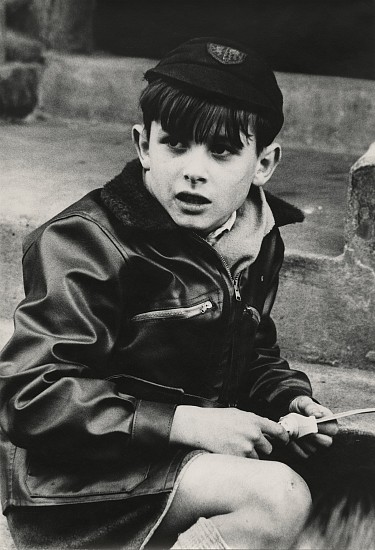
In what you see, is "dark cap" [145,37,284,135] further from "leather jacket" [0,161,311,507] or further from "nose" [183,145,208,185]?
"leather jacket" [0,161,311,507]

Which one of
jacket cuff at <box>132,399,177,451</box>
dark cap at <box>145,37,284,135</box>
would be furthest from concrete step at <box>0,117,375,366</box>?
jacket cuff at <box>132,399,177,451</box>

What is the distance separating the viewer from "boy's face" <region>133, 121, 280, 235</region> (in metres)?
1.79

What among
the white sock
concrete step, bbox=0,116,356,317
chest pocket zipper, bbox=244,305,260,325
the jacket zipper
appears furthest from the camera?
concrete step, bbox=0,116,356,317

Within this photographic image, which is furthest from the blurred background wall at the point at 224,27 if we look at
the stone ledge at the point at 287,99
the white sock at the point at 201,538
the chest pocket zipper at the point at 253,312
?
the white sock at the point at 201,538

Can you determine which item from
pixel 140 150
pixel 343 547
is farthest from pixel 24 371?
pixel 343 547

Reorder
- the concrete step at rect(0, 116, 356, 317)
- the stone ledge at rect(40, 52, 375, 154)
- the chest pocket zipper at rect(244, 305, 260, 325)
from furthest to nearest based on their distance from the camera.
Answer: the stone ledge at rect(40, 52, 375, 154) < the concrete step at rect(0, 116, 356, 317) < the chest pocket zipper at rect(244, 305, 260, 325)

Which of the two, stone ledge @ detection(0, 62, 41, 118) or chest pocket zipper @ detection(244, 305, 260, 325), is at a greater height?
chest pocket zipper @ detection(244, 305, 260, 325)

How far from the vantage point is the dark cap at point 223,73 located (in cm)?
175

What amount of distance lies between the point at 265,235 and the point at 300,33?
2276 millimetres

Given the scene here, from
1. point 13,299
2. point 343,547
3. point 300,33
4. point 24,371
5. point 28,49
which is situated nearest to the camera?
point 24,371

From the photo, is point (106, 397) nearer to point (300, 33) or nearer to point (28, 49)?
point (28, 49)

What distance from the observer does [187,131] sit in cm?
177

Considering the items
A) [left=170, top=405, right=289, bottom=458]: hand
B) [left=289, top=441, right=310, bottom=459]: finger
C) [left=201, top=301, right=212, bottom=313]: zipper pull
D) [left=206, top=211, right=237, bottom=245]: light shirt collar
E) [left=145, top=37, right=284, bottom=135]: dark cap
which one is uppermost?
[left=145, top=37, right=284, bottom=135]: dark cap

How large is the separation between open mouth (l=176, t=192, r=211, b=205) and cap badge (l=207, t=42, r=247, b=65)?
0.87 feet
